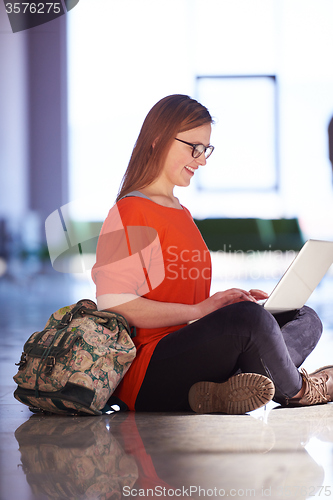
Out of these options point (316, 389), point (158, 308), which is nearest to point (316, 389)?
point (316, 389)

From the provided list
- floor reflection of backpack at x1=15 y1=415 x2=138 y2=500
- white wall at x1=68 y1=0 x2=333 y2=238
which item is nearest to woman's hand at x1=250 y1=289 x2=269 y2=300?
floor reflection of backpack at x1=15 y1=415 x2=138 y2=500

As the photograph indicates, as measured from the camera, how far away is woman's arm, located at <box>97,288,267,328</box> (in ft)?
4.42

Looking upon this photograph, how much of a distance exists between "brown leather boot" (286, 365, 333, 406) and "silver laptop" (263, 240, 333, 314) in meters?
0.17

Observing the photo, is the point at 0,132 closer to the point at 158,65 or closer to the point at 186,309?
the point at 158,65

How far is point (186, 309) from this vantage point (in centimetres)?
137

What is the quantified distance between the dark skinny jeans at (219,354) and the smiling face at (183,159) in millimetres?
393

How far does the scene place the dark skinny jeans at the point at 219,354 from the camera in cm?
129

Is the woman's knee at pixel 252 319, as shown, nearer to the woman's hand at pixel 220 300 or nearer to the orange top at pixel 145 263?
the woman's hand at pixel 220 300

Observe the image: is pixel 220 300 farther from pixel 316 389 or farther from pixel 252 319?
pixel 316 389

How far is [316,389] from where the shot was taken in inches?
57.4

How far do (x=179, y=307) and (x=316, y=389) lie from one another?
1.35 ft

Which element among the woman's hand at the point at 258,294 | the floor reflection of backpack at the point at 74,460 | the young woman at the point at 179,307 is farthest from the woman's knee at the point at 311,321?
the floor reflection of backpack at the point at 74,460

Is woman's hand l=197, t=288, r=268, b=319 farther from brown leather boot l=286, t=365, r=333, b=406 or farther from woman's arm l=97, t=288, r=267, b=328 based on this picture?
brown leather boot l=286, t=365, r=333, b=406

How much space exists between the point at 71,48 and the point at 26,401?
9140 millimetres
